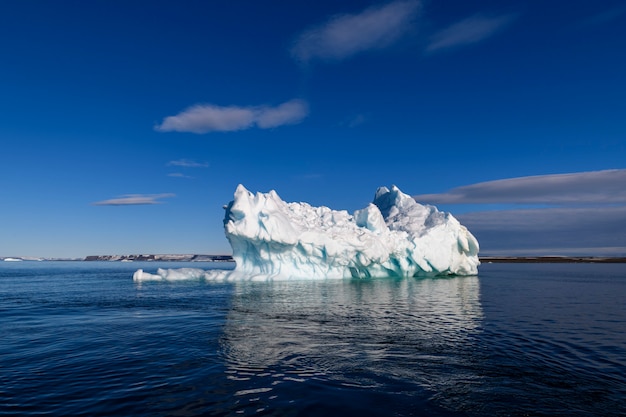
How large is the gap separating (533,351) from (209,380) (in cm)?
1053

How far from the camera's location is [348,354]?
12.6 m

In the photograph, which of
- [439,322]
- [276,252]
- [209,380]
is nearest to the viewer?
[209,380]

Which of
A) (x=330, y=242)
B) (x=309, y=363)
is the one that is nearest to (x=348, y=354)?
(x=309, y=363)

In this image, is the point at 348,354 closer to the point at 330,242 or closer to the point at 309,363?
the point at 309,363

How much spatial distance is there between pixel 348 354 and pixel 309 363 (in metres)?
1.59

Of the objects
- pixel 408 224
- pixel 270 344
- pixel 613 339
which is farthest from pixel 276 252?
pixel 613 339

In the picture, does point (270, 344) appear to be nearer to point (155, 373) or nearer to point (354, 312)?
point (155, 373)

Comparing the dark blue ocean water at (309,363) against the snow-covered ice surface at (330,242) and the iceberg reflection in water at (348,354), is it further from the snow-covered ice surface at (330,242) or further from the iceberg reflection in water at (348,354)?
the snow-covered ice surface at (330,242)

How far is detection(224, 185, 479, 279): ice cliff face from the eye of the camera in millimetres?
39438

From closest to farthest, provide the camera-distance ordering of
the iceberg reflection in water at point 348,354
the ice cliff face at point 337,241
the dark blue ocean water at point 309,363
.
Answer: the dark blue ocean water at point 309,363
the iceberg reflection in water at point 348,354
the ice cliff face at point 337,241

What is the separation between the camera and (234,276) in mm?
44844

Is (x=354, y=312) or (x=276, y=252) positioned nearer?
(x=354, y=312)

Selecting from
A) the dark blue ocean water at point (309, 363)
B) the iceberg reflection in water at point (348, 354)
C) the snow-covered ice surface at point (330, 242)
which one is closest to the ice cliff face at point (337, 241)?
the snow-covered ice surface at point (330, 242)

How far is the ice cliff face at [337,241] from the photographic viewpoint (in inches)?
1553
